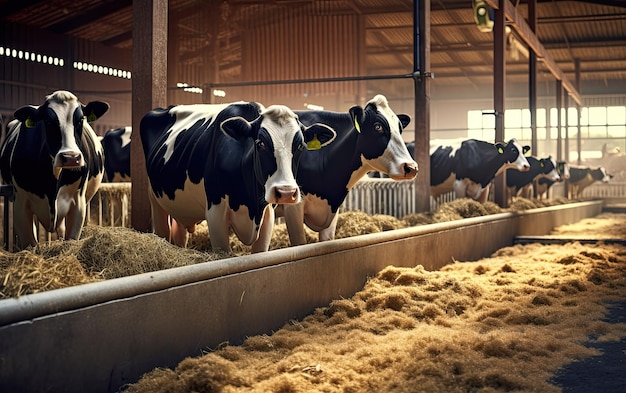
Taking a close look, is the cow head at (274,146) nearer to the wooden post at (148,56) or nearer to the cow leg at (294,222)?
the wooden post at (148,56)

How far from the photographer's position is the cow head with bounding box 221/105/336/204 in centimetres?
512

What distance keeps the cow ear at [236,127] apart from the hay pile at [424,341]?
128 cm

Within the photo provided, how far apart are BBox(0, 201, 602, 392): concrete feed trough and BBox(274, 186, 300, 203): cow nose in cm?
33

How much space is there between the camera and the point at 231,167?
5.51 meters

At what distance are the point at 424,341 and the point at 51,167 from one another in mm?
3130

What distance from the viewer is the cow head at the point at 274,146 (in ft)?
16.8

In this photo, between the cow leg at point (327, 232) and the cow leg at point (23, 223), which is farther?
the cow leg at point (327, 232)

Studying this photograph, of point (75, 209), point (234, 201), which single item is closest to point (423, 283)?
point (234, 201)

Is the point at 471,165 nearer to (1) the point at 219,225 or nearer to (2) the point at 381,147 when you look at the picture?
(2) the point at 381,147

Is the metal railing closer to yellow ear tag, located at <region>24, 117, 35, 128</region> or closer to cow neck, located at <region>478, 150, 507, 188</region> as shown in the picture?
yellow ear tag, located at <region>24, 117, 35, 128</region>

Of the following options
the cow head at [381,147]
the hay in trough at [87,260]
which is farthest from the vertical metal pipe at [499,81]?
the hay in trough at [87,260]

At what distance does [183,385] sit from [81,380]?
46 centimetres

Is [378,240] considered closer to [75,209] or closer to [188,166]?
[188,166]

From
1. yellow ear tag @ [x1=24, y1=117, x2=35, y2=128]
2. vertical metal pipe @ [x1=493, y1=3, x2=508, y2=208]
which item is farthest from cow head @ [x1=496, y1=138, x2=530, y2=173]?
yellow ear tag @ [x1=24, y1=117, x2=35, y2=128]
